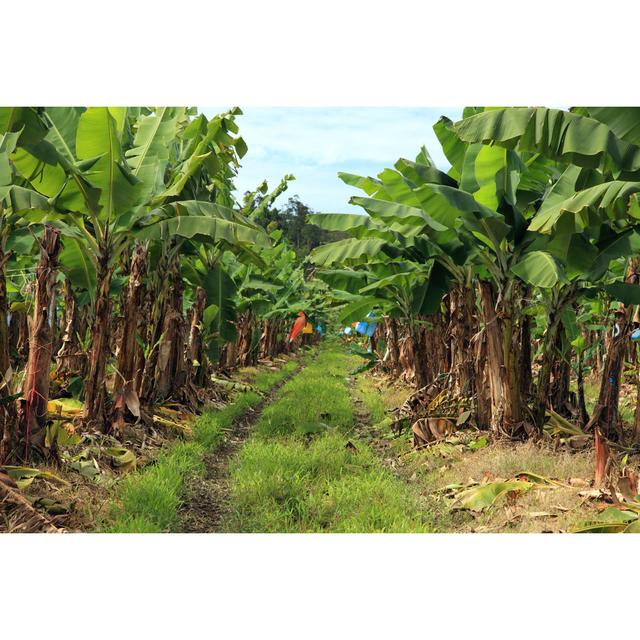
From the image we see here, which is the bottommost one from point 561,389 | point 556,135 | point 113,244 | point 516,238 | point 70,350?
point 70,350

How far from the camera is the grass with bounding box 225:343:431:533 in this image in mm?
4242

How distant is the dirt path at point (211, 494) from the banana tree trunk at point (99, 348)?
1152 mm

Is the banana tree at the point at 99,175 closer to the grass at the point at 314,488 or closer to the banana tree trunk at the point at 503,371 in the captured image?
the grass at the point at 314,488

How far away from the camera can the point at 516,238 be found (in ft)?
19.0

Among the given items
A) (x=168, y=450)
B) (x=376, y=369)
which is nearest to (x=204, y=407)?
(x=168, y=450)

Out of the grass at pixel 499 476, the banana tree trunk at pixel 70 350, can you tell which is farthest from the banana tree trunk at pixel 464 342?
the banana tree trunk at pixel 70 350

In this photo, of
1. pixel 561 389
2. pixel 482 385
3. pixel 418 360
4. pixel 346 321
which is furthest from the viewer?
pixel 418 360

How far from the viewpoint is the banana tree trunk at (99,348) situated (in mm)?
5746

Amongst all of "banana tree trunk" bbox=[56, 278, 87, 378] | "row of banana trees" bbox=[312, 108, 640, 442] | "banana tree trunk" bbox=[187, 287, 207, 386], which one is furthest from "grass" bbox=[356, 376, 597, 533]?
"banana tree trunk" bbox=[56, 278, 87, 378]

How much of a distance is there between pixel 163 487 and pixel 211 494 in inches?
24.4

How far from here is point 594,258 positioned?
5254mm

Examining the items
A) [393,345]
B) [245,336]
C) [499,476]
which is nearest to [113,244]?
[499,476]

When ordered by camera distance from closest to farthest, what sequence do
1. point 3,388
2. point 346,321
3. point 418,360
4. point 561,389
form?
point 3,388, point 561,389, point 346,321, point 418,360

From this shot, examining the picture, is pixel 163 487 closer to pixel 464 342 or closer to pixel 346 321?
pixel 464 342
